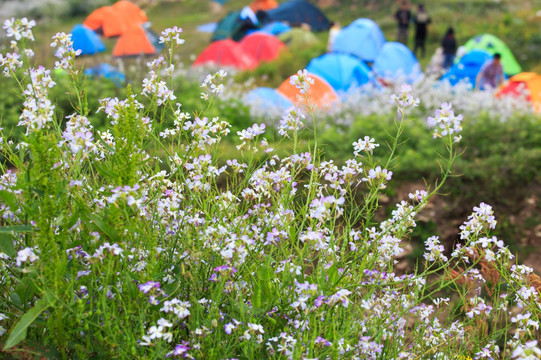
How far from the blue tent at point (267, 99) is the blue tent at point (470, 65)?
17.0ft

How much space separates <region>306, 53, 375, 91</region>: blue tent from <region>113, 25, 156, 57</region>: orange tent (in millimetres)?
5620

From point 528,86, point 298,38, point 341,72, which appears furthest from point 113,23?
point 528,86

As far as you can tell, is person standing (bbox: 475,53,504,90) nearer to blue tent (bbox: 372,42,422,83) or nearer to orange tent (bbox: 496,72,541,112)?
orange tent (bbox: 496,72,541,112)

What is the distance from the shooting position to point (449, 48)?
1586 cm

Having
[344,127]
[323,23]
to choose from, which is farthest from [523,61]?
[344,127]

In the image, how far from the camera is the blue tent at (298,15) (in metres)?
24.0

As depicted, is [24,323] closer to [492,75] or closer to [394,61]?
[492,75]

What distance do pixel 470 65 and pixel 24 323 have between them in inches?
547

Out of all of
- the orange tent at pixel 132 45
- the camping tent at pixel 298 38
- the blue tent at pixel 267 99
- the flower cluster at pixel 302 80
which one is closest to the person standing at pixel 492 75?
the blue tent at pixel 267 99

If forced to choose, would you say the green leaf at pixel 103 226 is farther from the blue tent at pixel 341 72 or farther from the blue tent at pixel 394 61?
the blue tent at pixel 394 61

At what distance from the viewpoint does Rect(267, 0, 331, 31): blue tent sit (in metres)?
24.0

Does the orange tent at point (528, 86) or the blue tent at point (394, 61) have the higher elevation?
the orange tent at point (528, 86)

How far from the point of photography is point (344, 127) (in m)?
7.83

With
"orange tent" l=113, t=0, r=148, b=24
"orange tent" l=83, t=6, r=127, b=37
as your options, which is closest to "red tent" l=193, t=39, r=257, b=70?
"orange tent" l=113, t=0, r=148, b=24
